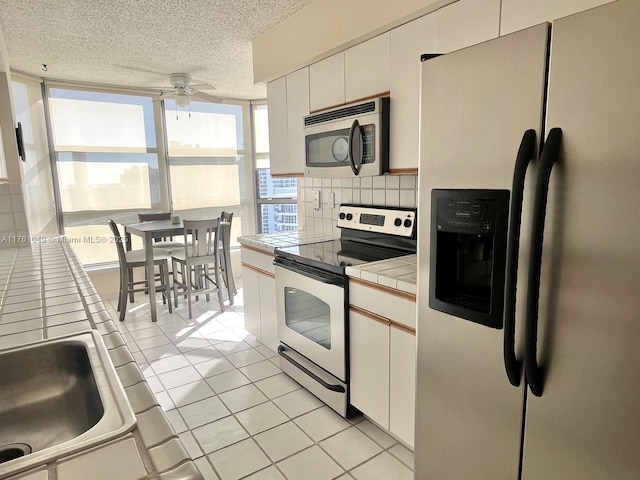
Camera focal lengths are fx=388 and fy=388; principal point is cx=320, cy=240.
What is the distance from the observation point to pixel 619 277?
0.86 m

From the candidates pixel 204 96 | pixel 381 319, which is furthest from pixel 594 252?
pixel 204 96

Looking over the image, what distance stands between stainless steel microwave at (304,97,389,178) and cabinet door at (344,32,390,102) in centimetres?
10

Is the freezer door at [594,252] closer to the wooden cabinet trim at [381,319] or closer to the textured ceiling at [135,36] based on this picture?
the wooden cabinet trim at [381,319]

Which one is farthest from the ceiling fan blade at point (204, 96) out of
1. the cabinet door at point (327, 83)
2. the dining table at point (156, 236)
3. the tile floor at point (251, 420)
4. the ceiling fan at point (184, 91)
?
the tile floor at point (251, 420)

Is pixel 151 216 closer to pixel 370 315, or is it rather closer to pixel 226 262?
pixel 226 262

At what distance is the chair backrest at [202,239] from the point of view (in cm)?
370

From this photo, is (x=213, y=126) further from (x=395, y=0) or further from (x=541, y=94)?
(x=541, y=94)

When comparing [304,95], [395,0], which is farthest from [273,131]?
[395,0]

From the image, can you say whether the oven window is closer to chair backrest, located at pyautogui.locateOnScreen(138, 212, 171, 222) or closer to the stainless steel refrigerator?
the stainless steel refrigerator

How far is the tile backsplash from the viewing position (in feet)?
7.88

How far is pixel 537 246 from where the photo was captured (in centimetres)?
96

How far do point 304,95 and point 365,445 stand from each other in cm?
224

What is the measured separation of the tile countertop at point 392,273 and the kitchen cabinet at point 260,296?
96 cm

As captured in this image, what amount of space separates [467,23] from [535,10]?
28 centimetres
